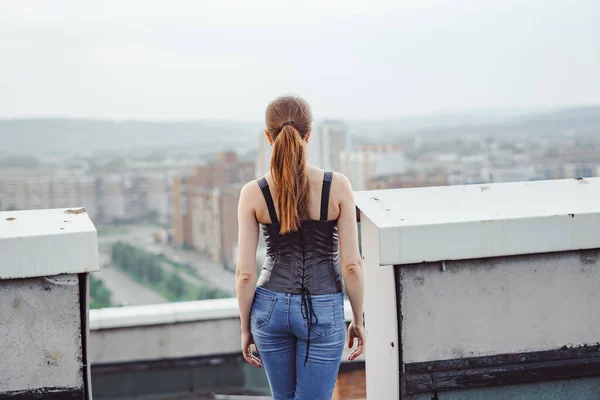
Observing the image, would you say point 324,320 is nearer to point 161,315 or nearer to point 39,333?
point 39,333

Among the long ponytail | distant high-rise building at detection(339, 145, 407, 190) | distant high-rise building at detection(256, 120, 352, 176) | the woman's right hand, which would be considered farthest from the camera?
distant high-rise building at detection(339, 145, 407, 190)

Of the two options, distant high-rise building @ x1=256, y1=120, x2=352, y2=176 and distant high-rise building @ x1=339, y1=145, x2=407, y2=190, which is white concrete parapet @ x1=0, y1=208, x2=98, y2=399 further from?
distant high-rise building @ x1=339, y1=145, x2=407, y2=190

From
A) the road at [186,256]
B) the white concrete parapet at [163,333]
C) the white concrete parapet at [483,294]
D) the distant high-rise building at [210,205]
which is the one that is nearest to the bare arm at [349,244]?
the white concrete parapet at [483,294]

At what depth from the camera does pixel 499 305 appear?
1961 millimetres

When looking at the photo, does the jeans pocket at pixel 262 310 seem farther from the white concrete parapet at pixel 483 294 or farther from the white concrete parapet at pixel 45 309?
the white concrete parapet at pixel 45 309

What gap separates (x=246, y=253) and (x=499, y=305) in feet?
2.66

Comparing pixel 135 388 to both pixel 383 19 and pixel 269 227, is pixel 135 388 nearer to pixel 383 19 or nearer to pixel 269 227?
pixel 269 227

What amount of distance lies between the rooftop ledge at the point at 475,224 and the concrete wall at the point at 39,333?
903mm

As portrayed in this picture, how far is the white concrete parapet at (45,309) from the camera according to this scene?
1708 millimetres

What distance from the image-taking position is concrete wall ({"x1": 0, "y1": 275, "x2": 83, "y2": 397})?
68.3 inches

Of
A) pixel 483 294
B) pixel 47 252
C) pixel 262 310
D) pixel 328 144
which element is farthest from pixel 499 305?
pixel 328 144

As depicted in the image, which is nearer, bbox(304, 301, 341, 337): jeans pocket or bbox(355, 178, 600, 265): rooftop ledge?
bbox(304, 301, 341, 337): jeans pocket

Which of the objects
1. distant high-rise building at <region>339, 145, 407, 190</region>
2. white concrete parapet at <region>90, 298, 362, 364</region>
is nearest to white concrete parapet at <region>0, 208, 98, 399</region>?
white concrete parapet at <region>90, 298, 362, 364</region>

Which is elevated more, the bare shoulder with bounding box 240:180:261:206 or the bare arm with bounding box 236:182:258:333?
the bare shoulder with bounding box 240:180:261:206
